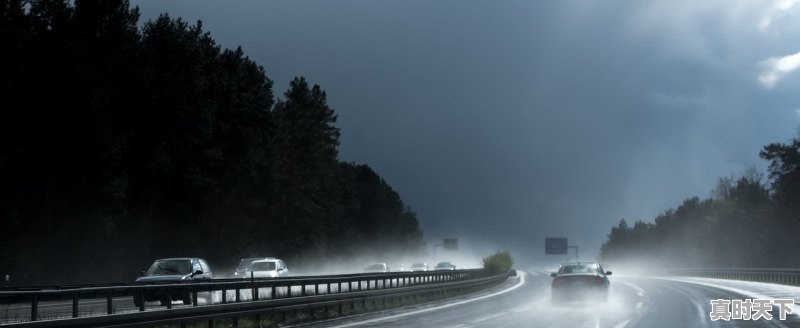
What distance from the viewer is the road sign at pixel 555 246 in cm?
14788

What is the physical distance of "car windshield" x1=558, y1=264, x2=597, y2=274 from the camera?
35.2 meters

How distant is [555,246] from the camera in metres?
148

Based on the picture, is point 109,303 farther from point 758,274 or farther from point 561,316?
point 758,274

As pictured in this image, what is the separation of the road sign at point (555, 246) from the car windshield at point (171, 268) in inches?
4593

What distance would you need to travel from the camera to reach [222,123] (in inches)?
2793

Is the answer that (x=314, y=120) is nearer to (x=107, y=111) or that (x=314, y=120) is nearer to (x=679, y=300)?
(x=107, y=111)

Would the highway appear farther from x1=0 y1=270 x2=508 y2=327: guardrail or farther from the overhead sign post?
the overhead sign post

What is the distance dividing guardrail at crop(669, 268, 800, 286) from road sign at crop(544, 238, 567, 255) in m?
49.3

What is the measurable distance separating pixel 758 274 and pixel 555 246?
259ft

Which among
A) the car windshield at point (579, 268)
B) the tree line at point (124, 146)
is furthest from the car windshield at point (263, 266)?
the car windshield at point (579, 268)

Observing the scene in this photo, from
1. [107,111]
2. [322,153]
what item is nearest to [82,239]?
[107,111]

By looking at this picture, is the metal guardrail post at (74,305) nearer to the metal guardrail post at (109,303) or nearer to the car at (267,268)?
the metal guardrail post at (109,303)

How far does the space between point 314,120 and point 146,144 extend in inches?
1696

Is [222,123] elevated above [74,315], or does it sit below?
above
